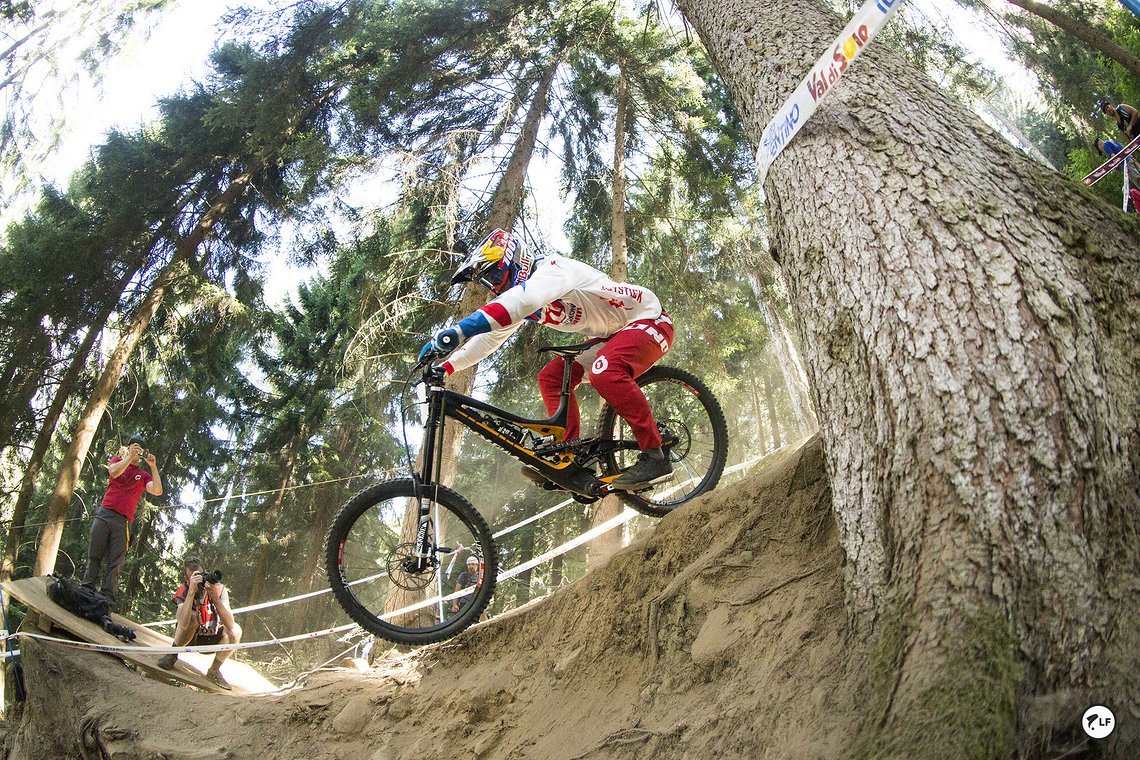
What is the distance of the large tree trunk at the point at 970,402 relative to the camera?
1.83 meters

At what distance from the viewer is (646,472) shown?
4.35 metres

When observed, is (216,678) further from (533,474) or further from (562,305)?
(562,305)

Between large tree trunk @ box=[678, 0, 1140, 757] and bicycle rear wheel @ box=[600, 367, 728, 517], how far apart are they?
2000mm

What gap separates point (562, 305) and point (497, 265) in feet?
1.61

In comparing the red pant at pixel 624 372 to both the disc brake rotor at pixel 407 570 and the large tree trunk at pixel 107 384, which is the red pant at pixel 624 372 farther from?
the large tree trunk at pixel 107 384

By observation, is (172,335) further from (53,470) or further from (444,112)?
(53,470)

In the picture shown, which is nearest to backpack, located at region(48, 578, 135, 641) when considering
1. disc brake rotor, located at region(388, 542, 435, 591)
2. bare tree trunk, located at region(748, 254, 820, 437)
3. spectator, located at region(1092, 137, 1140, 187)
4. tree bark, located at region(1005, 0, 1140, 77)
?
disc brake rotor, located at region(388, 542, 435, 591)

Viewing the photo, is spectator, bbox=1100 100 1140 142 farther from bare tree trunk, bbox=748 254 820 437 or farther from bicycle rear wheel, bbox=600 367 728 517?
bare tree trunk, bbox=748 254 820 437

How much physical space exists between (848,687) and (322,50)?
1143 centimetres

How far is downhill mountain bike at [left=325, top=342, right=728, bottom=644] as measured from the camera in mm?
3855

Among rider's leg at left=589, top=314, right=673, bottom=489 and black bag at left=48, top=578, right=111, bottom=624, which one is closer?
rider's leg at left=589, top=314, right=673, bottom=489

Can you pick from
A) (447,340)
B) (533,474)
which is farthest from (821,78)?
(533,474)

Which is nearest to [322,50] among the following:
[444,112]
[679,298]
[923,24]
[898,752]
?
[444,112]

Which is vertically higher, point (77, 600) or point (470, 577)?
point (77, 600)
